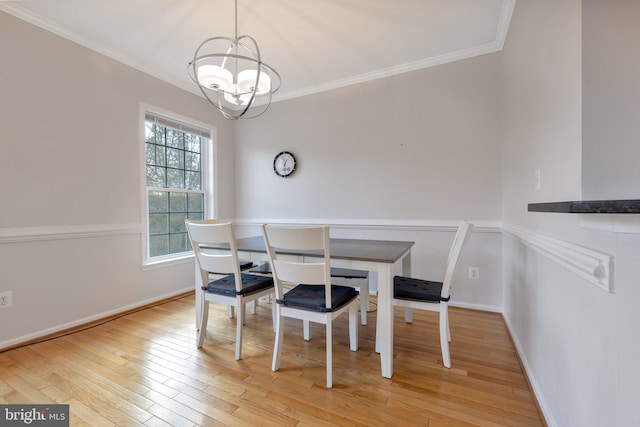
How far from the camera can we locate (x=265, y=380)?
5.15ft

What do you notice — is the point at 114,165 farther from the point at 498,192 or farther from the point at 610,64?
the point at 498,192

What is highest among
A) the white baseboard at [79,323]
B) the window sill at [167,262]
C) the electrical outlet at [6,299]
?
the window sill at [167,262]

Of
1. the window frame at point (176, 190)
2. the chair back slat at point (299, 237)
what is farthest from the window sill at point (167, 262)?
the chair back slat at point (299, 237)

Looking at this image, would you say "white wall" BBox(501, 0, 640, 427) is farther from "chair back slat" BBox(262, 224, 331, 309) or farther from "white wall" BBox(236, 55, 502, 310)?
"chair back slat" BBox(262, 224, 331, 309)

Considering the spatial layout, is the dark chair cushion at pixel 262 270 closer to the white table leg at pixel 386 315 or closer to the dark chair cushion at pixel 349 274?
the dark chair cushion at pixel 349 274

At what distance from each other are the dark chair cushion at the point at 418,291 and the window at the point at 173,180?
260 cm

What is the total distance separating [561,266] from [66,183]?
11.1ft

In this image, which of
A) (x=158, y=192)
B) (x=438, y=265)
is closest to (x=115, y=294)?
(x=158, y=192)

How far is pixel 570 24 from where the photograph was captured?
3.31ft

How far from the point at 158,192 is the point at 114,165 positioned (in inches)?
20.1

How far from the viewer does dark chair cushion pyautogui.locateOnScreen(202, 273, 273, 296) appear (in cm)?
185

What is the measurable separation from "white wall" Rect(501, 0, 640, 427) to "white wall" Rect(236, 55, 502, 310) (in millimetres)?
597

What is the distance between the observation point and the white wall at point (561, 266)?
698 millimetres

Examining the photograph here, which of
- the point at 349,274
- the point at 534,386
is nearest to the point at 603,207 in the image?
the point at 534,386
